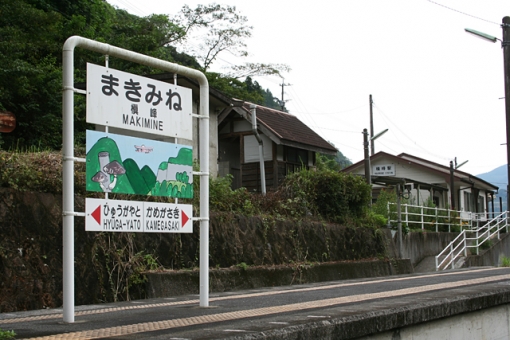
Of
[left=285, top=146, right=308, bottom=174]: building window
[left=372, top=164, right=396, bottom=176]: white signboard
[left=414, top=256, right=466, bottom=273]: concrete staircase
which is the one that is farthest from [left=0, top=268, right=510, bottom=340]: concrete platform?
[left=372, top=164, right=396, bottom=176]: white signboard

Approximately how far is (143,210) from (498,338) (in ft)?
13.0

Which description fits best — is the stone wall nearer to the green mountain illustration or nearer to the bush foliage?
the bush foliage

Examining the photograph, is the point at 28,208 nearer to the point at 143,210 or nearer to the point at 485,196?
the point at 143,210

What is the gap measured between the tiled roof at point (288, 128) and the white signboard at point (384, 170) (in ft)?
34.6

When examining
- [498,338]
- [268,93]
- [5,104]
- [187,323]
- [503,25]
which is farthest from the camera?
[268,93]

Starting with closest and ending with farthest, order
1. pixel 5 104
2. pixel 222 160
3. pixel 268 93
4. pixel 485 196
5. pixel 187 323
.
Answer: pixel 187 323
pixel 5 104
pixel 222 160
pixel 485 196
pixel 268 93

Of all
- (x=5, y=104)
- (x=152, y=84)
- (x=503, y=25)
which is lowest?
(x=152, y=84)

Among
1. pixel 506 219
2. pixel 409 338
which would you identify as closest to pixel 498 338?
pixel 409 338

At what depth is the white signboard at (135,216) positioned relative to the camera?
5359 millimetres

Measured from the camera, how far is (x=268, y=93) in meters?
88.4

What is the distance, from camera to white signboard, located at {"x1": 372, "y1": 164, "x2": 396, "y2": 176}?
128 ft

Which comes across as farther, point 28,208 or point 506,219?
point 506,219

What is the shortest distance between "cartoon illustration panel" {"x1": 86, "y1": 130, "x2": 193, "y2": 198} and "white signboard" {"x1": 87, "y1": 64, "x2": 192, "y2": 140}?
138mm

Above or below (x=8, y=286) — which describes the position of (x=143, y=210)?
above
